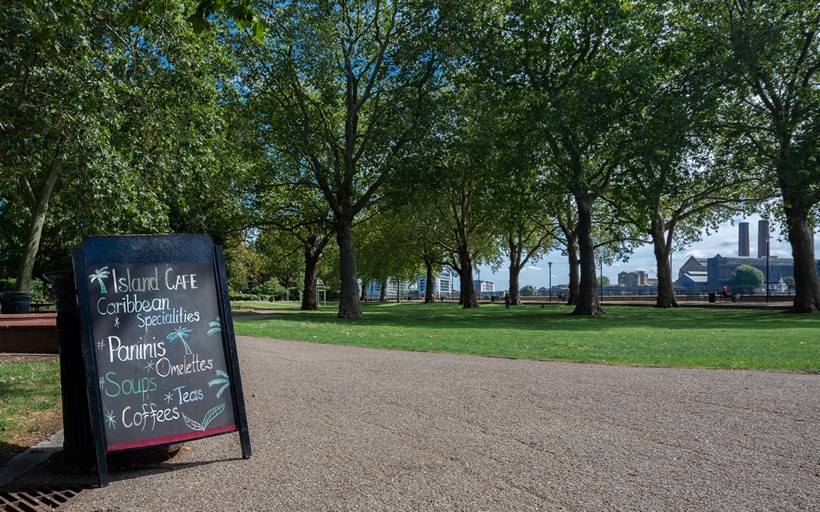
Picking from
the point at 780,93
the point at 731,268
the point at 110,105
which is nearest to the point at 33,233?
the point at 110,105

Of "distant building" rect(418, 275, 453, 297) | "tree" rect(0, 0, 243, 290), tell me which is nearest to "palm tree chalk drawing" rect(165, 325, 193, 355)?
"tree" rect(0, 0, 243, 290)

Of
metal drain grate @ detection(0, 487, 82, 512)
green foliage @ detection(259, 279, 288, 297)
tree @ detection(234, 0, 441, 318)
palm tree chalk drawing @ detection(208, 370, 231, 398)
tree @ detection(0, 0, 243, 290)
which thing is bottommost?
metal drain grate @ detection(0, 487, 82, 512)

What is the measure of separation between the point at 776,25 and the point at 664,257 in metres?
17.1

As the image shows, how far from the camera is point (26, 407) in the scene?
602 cm

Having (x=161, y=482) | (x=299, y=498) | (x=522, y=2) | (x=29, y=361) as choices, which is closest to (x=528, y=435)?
(x=299, y=498)

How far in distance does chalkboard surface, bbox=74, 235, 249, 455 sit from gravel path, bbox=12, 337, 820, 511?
1.24ft

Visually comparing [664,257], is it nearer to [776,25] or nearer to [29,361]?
[776,25]

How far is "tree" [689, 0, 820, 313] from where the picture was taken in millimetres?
24438

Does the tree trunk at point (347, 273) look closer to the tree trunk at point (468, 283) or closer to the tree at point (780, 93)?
the tree trunk at point (468, 283)

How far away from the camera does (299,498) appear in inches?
138

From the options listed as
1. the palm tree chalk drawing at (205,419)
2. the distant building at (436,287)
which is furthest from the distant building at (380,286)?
the palm tree chalk drawing at (205,419)

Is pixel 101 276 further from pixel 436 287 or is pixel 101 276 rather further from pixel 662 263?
pixel 436 287

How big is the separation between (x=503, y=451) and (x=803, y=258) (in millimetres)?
29913

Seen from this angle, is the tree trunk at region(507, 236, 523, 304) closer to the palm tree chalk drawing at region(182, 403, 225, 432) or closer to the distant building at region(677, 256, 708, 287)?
the palm tree chalk drawing at region(182, 403, 225, 432)
